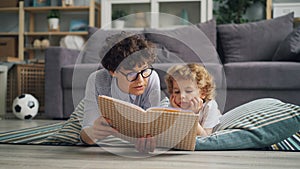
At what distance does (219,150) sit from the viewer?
144 centimetres

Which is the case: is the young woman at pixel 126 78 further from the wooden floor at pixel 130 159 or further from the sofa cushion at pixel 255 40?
the sofa cushion at pixel 255 40

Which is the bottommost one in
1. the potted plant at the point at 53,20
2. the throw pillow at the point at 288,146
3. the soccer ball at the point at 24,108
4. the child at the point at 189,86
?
the soccer ball at the point at 24,108

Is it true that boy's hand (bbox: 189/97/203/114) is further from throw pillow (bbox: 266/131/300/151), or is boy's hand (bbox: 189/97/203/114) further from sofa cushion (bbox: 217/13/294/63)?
sofa cushion (bbox: 217/13/294/63)

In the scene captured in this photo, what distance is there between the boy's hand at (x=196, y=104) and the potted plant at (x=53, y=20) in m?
3.64

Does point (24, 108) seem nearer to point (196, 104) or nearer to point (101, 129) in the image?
point (101, 129)

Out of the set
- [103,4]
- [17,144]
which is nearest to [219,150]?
[17,144]

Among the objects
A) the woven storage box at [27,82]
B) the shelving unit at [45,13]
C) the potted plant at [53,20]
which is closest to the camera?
the woven storage box at [27,82]

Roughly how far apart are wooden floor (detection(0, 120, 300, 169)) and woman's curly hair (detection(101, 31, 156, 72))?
11.0 inches

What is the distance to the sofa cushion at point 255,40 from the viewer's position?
3.10m

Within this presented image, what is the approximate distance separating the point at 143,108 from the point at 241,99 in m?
1.67

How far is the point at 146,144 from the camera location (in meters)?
1.24

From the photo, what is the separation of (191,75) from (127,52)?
185 millimetres

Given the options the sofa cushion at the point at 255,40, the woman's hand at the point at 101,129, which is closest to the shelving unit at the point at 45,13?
the sofa cushion at the point at 255,40

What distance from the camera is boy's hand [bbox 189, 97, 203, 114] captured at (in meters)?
1.14
